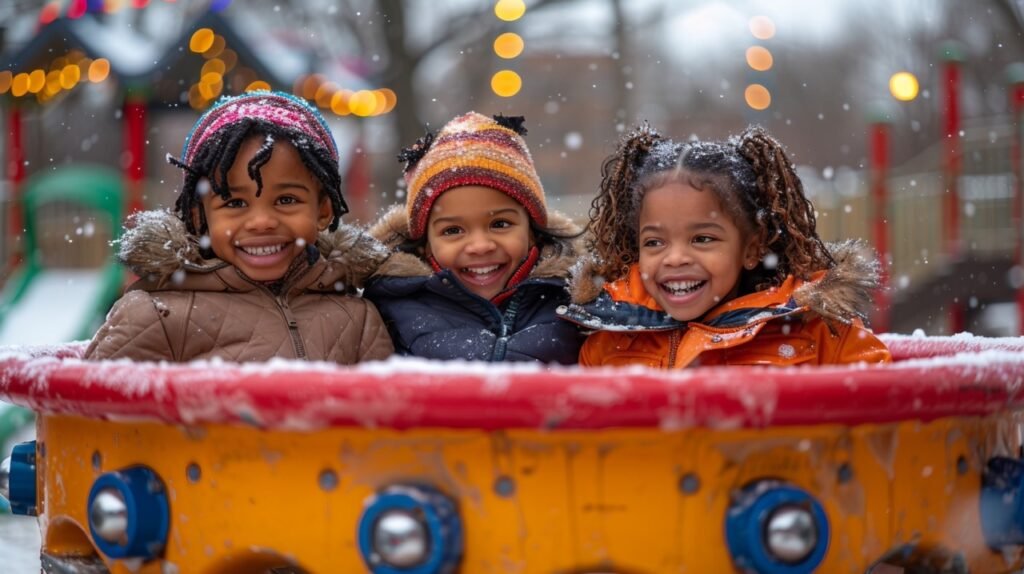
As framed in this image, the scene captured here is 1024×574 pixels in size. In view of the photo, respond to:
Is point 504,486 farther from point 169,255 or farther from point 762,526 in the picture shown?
point 169,255

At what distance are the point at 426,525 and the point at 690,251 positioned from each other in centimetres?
108

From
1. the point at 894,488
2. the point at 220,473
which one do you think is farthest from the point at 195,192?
the point at 894,488

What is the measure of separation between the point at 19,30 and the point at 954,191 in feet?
33.7

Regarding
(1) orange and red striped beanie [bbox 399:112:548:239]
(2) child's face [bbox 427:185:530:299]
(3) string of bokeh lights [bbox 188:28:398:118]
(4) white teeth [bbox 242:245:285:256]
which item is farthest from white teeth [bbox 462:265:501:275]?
(3) string of bokeh lights [bbox 188:28:398:118]

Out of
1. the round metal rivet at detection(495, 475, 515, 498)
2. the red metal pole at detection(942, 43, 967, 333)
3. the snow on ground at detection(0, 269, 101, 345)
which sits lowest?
the round metal rivet at detection(495, 475, 515, 498)

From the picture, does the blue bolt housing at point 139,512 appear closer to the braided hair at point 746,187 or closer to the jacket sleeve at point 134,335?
the jacket sleeve at point 134,335

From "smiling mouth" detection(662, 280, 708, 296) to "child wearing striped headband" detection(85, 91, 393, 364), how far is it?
26.7 inches

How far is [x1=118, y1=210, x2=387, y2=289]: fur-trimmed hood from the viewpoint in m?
2.52

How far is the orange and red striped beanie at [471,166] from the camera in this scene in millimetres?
2801

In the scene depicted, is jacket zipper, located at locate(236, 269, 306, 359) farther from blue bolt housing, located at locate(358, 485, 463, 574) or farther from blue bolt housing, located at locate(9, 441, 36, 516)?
blue bolt housing, located at locate(358, 485, 463, 574)

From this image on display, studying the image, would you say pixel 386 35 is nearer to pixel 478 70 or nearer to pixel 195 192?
pixel 478 70

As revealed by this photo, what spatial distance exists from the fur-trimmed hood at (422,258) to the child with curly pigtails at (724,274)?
0.17 meters

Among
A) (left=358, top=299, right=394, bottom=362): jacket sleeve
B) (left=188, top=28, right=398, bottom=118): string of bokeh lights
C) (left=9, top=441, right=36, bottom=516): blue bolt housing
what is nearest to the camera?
(left=9, top=441, right=36, bottom=516): blue bolt housing

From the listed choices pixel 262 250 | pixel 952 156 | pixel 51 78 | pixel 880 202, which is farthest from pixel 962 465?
pixel 51 78
